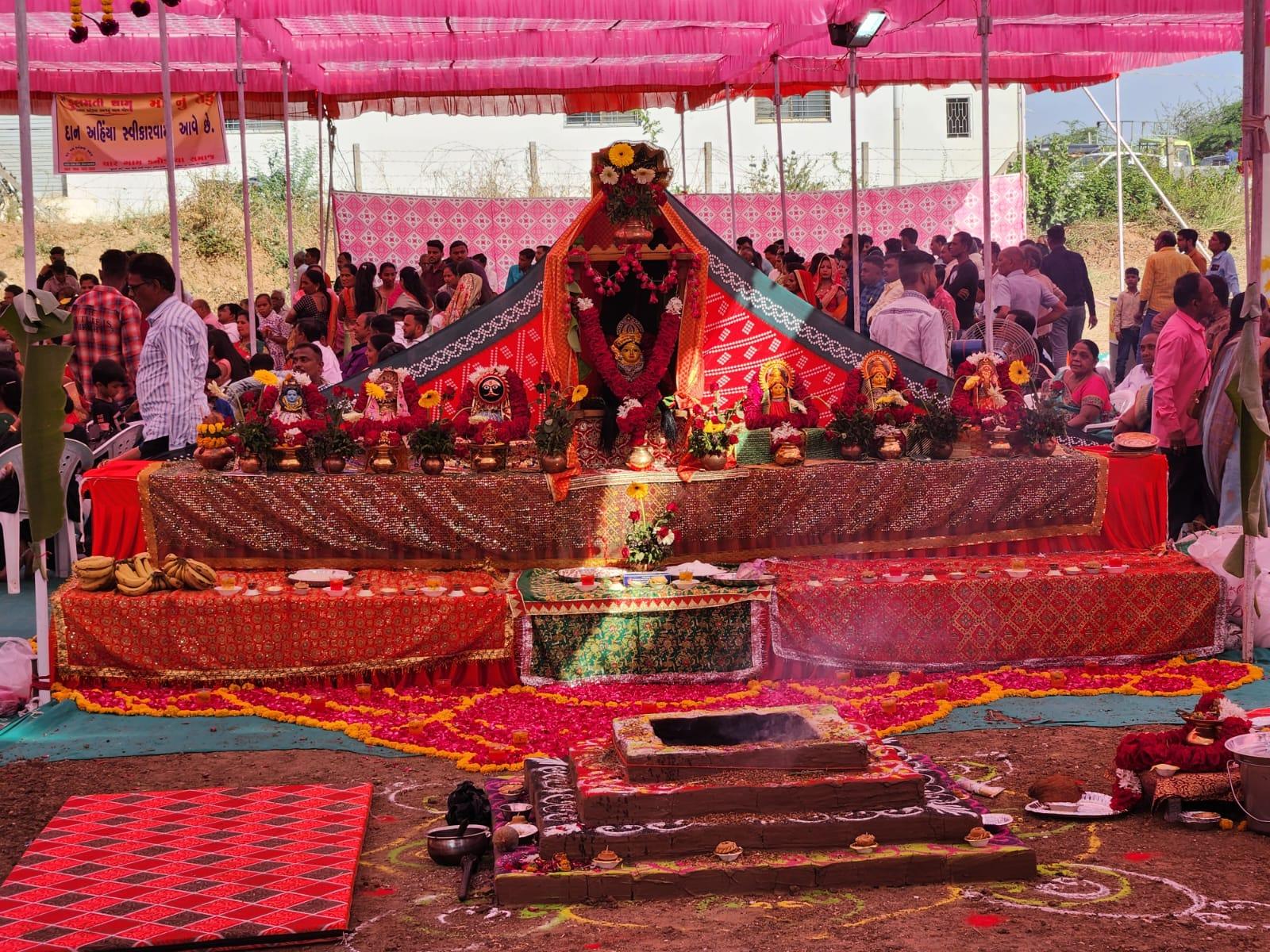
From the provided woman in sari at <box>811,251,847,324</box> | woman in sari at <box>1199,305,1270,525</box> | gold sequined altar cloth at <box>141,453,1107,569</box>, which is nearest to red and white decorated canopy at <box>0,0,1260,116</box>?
woman in sari at <box>811,251,847,324</box>

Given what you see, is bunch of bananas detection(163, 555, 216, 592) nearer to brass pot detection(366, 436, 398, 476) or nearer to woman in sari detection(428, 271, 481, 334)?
brass pot detection(366, 436, 398, 476)

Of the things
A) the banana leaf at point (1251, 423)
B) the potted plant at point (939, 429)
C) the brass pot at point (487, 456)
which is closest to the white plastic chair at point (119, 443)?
the brass pot at point (487, 456)

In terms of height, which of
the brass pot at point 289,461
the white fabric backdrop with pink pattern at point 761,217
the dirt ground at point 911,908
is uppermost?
the white fabric backdrop with pink pattern at point 761,217

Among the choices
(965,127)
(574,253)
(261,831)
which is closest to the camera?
(261,831)

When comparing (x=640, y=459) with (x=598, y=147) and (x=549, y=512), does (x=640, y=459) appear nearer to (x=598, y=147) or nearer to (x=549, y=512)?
(x=549, y=512)

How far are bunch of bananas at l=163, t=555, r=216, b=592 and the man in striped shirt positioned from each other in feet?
4.94

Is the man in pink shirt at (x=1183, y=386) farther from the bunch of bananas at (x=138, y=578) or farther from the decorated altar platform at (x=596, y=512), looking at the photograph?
the bunch of bananas at (x=138, y=578)

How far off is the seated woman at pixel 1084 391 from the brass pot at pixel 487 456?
489cm

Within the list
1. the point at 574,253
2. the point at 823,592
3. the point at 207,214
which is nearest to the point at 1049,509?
the point at 823,592

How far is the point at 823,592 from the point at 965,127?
75.4 ft

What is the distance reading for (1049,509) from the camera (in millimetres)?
9258

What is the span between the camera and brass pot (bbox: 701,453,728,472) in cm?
905

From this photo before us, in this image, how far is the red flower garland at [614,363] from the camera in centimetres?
946

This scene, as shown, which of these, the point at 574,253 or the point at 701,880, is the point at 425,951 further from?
the point at 574,253
